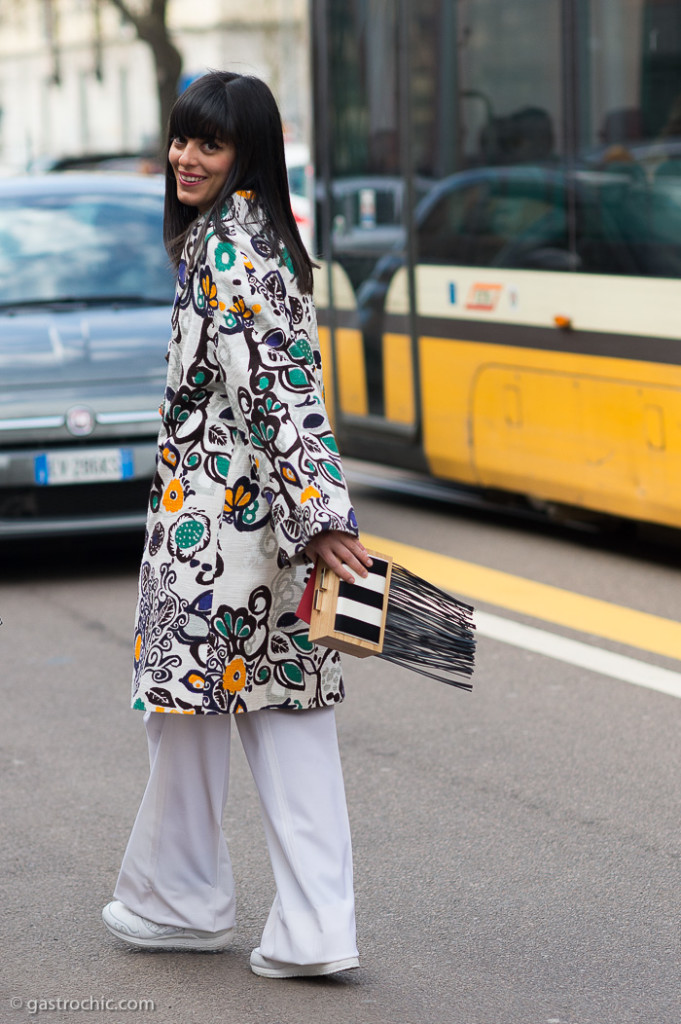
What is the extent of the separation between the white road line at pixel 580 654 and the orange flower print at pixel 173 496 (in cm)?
267

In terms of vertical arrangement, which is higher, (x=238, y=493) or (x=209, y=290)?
(x=209, y=290)

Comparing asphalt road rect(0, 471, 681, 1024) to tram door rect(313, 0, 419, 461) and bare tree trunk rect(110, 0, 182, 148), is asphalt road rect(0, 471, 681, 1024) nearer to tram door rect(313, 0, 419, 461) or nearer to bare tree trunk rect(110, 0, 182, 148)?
tram door rect(313, 0, 419, 461)

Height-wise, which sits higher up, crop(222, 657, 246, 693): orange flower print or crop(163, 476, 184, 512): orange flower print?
crop(163, 476, 184, 512): orange flower print

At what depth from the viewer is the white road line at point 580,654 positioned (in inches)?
223

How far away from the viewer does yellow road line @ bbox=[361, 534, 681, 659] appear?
6.23 m

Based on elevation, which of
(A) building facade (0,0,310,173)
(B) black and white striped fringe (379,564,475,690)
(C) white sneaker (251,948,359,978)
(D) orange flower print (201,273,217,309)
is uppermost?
(A) building facade (0,0,310,173)

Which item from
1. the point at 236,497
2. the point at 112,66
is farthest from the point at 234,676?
the point at 112,66

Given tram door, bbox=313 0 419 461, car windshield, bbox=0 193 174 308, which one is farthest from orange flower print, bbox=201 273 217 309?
tram door, bbox=313 0 419 461

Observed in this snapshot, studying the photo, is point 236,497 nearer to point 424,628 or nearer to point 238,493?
point 238,493

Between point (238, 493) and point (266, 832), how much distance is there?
2.25ft

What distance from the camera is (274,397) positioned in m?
3.12

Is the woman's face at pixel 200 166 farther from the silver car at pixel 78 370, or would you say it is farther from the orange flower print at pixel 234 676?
the silver car at pixel 78 370

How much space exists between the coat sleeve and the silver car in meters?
3.96

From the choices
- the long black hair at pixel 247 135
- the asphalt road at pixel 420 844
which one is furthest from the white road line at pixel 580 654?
the long black hair at pixel 247 135
